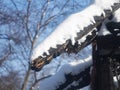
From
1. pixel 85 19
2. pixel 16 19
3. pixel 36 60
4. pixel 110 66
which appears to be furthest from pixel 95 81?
pixel 16 19

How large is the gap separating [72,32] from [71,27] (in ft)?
0.22

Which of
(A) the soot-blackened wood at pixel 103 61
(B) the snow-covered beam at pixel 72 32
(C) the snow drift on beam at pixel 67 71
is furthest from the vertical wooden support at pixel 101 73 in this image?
(B) the snow-covered beam at pixel 72 32

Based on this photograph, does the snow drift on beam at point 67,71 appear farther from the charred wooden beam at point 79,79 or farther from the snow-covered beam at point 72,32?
the snow-covered beam at point 72,32

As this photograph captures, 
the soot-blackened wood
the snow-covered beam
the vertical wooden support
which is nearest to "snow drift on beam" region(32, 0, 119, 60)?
the snow-covered beam

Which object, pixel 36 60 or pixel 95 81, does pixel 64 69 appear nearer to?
pixel 95 81

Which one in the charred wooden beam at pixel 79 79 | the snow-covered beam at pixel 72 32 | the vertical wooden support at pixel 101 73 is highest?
the snow-covered beam at pixel 72 32

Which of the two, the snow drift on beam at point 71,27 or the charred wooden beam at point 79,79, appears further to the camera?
the charred wooden beam at point 79,79

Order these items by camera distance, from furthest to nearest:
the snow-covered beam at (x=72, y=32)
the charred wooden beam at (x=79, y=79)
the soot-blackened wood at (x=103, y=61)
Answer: the charred wooden beam at (x=79, y=79)
the soot-blackened wood at (x=103, y=61)
the snow-covered beam at (x=72, y=32)

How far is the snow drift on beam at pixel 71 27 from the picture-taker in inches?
171

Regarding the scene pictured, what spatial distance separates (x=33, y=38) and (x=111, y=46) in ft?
63.1

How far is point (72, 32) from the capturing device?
4.68m

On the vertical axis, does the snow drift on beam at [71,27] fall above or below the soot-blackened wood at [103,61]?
above

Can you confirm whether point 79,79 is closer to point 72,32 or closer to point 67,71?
point 67,71

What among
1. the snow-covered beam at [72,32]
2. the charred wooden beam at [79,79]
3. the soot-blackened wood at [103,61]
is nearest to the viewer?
the snow-covered beam at [72,32]
